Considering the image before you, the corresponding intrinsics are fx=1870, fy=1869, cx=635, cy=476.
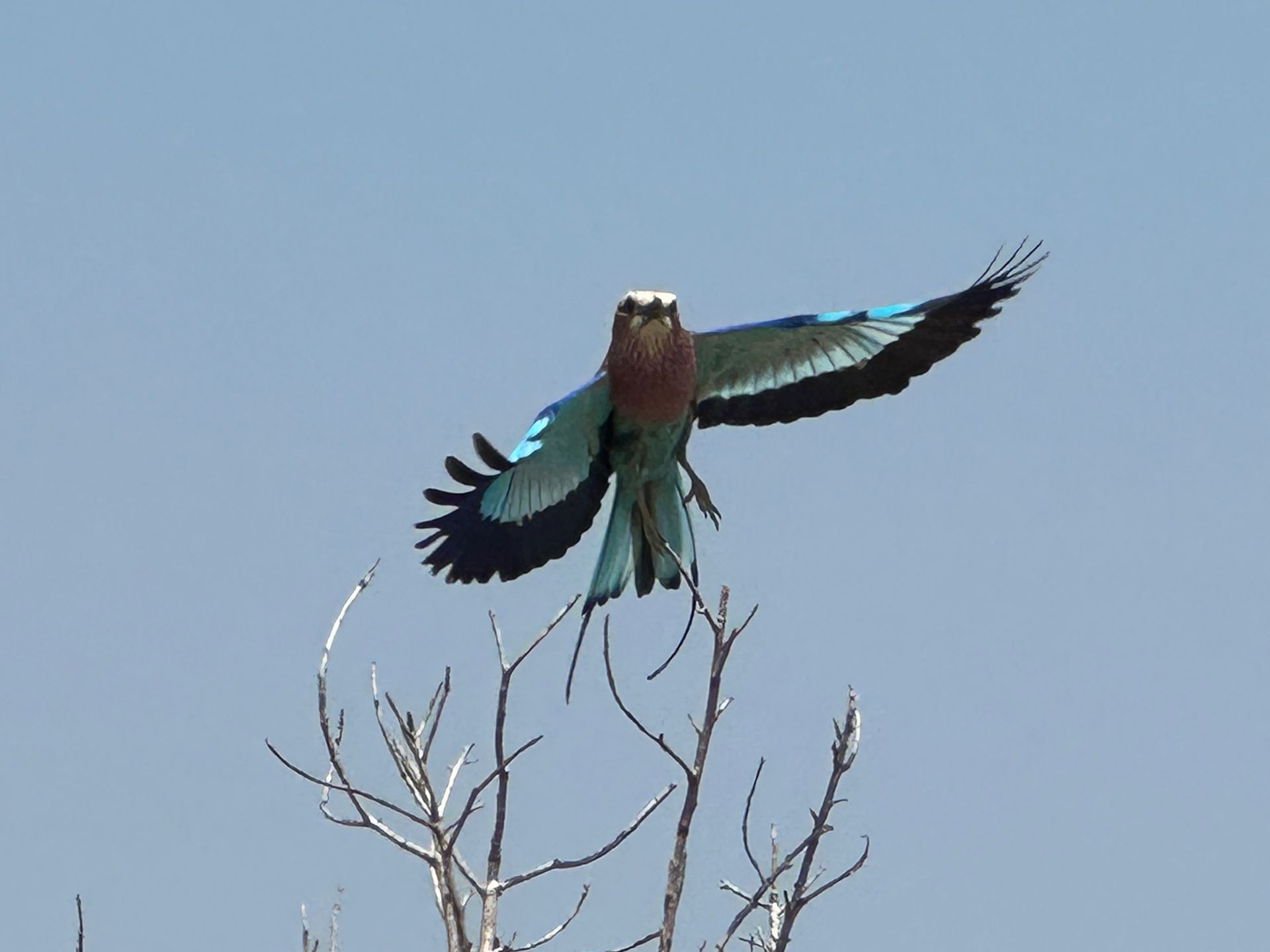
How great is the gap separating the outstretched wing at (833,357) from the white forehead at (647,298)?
453mm

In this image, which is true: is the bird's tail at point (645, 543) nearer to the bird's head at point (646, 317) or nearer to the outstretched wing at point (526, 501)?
the outstretched wing at point (526, 501)

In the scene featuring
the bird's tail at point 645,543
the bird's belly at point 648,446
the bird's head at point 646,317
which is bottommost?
the bird's tail at point 645,543

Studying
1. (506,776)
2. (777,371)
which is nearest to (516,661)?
(506,776)

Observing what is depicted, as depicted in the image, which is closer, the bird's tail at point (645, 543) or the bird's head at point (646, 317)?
the bird's head at point (646, 317)

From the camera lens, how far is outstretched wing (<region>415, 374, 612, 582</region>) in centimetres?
571

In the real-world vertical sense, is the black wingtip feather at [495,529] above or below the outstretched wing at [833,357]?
below

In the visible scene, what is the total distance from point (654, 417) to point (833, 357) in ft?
2.57

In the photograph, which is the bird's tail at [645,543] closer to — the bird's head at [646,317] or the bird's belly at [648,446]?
the bird's belly at [648,446]

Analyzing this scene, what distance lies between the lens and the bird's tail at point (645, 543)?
5.74 meters

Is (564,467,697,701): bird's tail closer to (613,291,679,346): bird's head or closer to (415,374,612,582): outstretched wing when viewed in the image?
(415,374,612,582): outstretched wing

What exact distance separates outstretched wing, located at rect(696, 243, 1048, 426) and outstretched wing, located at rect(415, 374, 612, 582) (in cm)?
41

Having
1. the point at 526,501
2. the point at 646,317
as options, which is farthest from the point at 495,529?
the point at 646,317

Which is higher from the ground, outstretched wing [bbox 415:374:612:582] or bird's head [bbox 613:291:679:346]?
bird's head [bbox 613:291:679:346]

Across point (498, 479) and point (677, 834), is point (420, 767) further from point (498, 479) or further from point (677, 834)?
point (498, 479)
